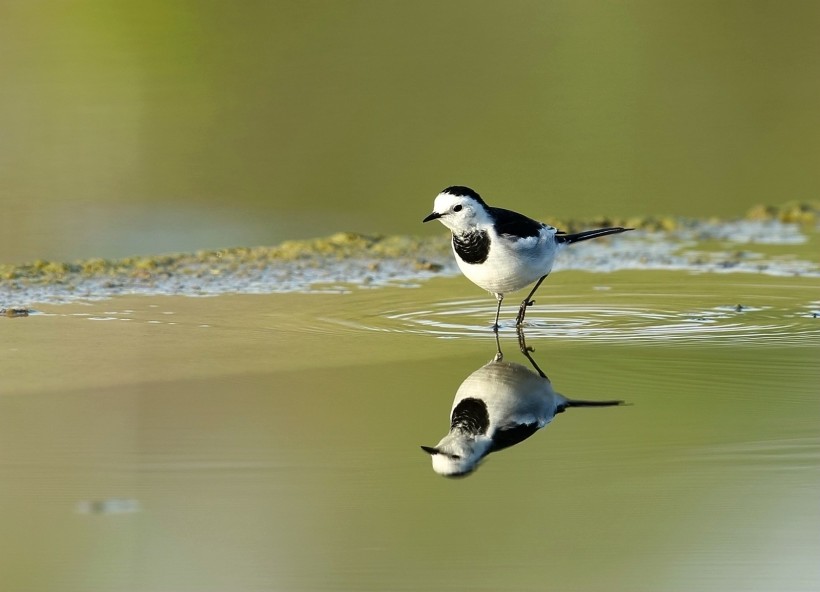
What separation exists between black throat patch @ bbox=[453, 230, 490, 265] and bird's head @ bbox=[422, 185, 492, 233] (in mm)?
39

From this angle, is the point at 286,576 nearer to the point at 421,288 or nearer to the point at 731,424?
the point at 731,424

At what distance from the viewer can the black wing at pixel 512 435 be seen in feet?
13.6

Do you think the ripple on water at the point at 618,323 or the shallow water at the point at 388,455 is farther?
the ripple on water at the point at 618,323

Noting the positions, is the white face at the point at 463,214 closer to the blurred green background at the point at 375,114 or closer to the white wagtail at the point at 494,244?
the white wagtail at the point at 494,244

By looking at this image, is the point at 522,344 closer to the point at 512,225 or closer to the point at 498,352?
the point at 498,352

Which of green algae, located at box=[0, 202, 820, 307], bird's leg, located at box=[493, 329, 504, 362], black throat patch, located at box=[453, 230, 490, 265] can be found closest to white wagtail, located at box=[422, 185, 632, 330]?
black throat patch, located at box=[453, 230, 490, 265]

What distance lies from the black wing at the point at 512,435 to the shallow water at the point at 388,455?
54mm

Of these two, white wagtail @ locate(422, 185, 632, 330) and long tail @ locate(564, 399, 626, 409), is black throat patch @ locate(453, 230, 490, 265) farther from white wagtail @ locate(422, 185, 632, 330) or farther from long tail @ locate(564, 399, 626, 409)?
long tail @ locate(564, 399, 626, 409)

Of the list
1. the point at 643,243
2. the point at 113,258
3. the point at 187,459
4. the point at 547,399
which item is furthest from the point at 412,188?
the point at 187,459

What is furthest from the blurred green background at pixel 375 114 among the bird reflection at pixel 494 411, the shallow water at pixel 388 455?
the bird reflection at pixel 494 411

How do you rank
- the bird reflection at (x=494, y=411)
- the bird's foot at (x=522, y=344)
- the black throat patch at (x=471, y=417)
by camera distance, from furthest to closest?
the bird's foot at (x=522, y=344) < the black throat patch at (x=471, y=417) < the bird reflection at (x=494, y=411)

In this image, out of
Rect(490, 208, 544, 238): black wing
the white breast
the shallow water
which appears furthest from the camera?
Rect(490, 208, 544, 238): black wing

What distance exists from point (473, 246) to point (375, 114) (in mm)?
5697

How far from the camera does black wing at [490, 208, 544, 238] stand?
6.38m
